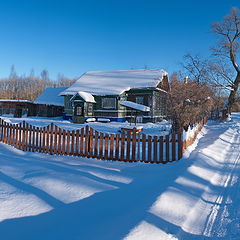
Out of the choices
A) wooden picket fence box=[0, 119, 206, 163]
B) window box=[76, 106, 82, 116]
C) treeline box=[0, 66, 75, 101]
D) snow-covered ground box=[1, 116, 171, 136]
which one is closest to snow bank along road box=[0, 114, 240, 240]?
wooden picket fence box=[0, 119, 206, 163]

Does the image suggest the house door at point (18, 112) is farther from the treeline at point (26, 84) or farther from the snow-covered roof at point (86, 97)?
the treeline at point (26, 84)

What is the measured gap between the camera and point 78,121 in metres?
24.1

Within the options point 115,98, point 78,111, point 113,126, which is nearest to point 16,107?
point 78,111

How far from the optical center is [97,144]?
7188mm

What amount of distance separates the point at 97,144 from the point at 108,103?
18.3m

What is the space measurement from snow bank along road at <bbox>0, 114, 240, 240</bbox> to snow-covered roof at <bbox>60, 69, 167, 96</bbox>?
18.9 meters

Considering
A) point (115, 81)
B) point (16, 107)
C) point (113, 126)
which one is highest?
point (115, 81)

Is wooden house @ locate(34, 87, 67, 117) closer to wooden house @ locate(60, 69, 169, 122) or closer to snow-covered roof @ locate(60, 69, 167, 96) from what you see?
snow-covered roof @ locate(60, 69, 167, 96)

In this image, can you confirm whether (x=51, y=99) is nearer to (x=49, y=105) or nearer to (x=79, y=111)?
(x=49, y=105)

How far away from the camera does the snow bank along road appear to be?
2.94 metres

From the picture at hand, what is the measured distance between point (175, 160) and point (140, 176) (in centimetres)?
187

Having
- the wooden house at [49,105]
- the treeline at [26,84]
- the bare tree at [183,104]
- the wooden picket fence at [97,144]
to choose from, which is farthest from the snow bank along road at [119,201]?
the treeline at [26,84]

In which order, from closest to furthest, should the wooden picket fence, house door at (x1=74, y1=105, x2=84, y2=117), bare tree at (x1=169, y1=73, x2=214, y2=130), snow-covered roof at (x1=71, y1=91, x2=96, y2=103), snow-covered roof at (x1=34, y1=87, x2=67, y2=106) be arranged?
the wooden picket fence
bare tree at (x1=169, y1=73, x2=214, y2=130)
snow-covered roof at (x1=71, y1=91, x2=96, y2=103)
house door at (x1=74, y1=105, x2=84, y2=117)
snow-covered roof at (x1=34, y1=87, x2=67, y2=106)

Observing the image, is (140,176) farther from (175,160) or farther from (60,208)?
(60,208)
